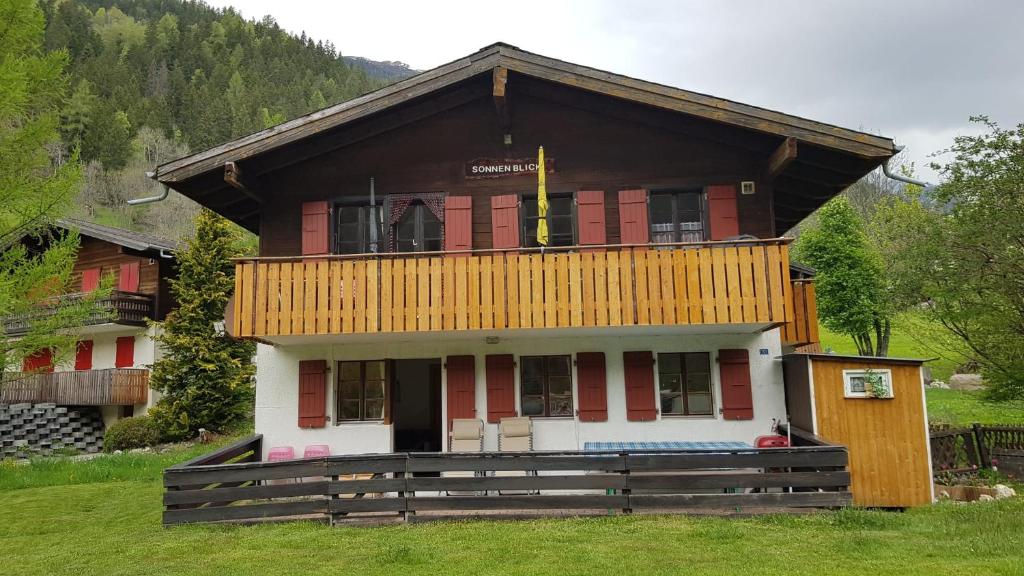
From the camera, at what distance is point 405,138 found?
1124 centimetres

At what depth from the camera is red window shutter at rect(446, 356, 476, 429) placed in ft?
34.8

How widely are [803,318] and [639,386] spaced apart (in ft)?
9.85

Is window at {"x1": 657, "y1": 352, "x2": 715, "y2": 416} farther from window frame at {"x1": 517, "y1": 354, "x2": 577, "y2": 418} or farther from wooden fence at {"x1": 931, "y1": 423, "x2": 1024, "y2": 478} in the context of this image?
wooden fence at {"x1": 931, "y1": 423, "x2": 1024, "y2": 478}

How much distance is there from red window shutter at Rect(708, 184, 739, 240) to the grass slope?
15.1 feet

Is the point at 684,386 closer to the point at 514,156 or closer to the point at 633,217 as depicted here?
the point at 633,217

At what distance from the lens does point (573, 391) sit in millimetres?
10523

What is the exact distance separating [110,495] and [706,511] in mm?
10352

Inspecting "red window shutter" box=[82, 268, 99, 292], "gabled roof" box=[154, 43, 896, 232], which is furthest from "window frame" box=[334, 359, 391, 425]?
"red window shutter" box=[82, 268, 99, 292]

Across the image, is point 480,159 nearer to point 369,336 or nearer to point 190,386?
→ point 369,336

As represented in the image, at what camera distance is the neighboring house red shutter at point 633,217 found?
1053cm

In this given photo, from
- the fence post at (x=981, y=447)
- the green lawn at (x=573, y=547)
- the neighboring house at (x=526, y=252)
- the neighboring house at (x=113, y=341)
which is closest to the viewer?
the green lawn at (x=573, y=547)

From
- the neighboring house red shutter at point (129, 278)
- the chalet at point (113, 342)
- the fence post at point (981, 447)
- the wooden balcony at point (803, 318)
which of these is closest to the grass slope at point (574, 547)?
the wooden balcony at point (803, 318)

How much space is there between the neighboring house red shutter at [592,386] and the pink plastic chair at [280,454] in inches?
191

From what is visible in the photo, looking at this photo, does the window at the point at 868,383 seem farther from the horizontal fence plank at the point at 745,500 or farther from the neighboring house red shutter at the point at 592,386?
the neighboring house red shutter at the point at 592,386
